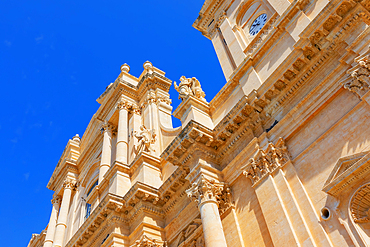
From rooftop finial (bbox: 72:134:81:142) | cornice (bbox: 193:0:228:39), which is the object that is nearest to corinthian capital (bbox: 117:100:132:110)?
cornice (bbox: 193:0:228:39)

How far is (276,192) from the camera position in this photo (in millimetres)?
10242

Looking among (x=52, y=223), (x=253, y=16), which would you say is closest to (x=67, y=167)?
(x=52, y=223)

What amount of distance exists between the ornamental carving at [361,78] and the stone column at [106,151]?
14365 mm

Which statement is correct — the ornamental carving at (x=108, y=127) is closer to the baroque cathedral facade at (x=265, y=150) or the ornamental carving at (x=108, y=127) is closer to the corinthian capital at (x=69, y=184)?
the baroque cathedral facade at (x=265, y=150)

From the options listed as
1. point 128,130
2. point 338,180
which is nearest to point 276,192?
point 338,180

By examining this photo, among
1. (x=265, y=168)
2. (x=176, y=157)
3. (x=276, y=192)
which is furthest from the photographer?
(x=176, y=157)

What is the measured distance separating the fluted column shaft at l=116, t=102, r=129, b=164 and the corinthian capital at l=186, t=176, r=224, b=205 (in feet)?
22.0

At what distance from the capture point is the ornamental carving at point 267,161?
10812mm

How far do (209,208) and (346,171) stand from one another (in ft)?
13.8

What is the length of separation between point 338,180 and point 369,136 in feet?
4.30

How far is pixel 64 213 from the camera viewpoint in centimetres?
2341

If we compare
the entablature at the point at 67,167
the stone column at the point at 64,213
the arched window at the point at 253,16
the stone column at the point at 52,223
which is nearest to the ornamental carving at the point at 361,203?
the arched window at the point at 253,16

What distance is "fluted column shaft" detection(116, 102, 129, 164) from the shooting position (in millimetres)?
19013

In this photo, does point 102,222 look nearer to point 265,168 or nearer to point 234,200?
point 234,200
